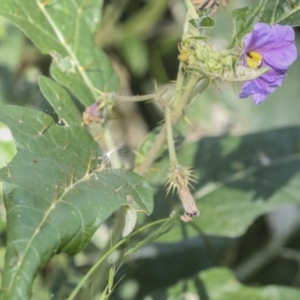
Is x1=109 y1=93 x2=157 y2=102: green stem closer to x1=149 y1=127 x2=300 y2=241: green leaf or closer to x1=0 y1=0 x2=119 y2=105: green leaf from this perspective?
x1=0 y1=0 x2=119 y2=105: green leaf

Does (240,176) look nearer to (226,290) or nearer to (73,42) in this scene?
(226,290)

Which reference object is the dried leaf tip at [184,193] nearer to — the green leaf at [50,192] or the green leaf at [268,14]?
the green leaf at [50,192]

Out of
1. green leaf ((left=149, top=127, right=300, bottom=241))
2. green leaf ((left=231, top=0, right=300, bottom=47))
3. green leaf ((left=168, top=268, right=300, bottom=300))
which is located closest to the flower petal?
green leaf ((left=231, top=0, right=300, bottom=47))

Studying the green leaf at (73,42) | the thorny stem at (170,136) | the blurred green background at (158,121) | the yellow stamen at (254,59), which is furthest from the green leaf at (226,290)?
the yellow stamen at (254,59)

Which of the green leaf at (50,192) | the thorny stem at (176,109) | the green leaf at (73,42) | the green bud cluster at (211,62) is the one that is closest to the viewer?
the green leaf at (50,192)

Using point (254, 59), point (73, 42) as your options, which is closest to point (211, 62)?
point (254, 59)

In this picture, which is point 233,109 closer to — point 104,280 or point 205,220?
point 205,220

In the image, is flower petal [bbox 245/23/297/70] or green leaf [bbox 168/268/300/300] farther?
green leaf [bbox 168/268/300/300]
